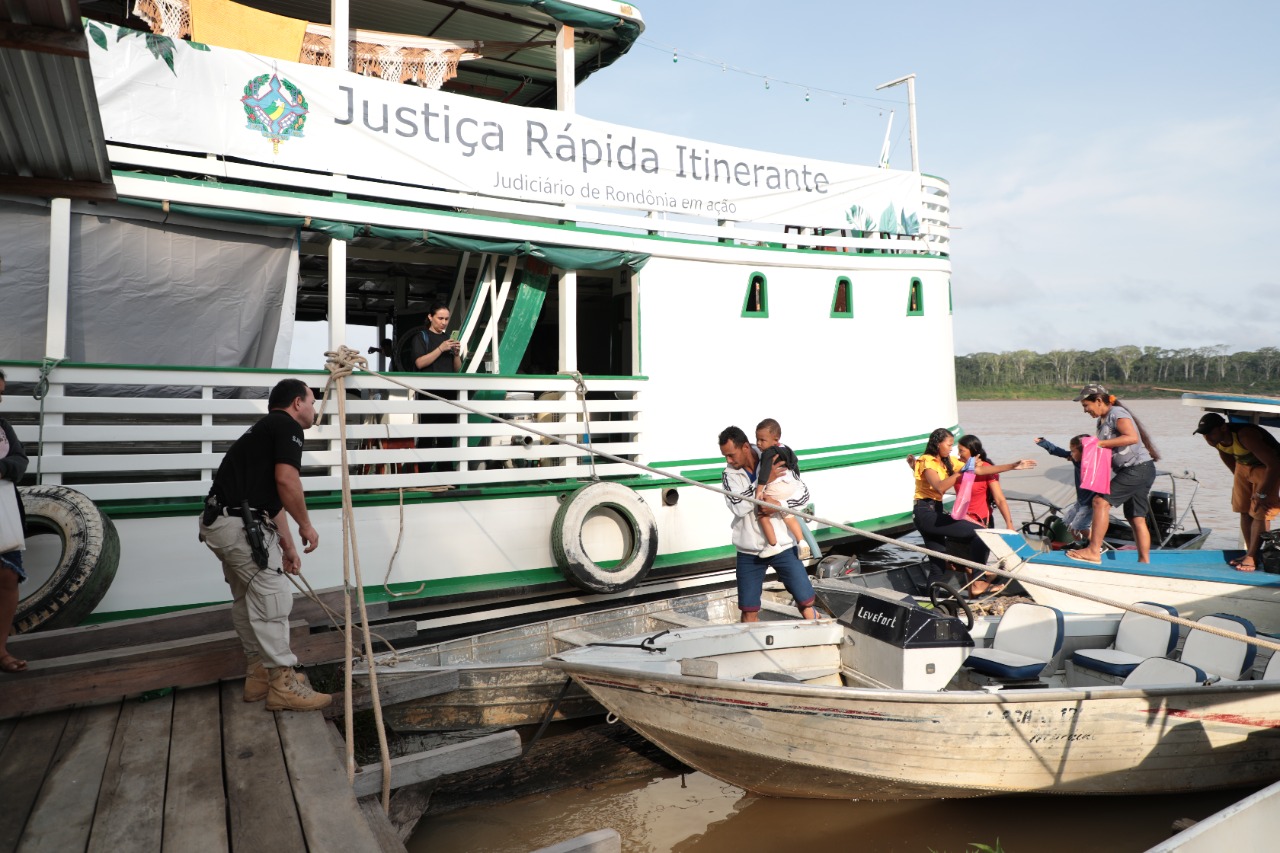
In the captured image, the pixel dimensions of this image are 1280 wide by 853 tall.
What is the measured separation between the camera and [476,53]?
819 centimetres

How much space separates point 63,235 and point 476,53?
151 inches

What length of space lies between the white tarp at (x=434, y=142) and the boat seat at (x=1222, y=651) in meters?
5.01

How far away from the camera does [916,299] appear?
10.1 metres

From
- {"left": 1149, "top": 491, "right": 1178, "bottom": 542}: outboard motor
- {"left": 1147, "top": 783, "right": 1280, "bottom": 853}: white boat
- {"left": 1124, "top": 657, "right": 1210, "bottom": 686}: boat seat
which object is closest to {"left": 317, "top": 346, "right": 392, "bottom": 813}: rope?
{"left": 1147, "top": 783, "right": 1280, "bottom": 853}: white boat

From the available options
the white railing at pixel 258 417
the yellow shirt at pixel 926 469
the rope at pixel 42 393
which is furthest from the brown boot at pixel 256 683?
the yellow shirt at pixel 926 469

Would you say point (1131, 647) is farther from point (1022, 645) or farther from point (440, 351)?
point (440, 351)

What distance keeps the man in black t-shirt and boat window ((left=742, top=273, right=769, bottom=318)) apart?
527cm

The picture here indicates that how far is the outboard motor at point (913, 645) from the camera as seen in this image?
563 cm

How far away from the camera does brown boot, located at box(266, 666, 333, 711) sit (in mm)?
4227

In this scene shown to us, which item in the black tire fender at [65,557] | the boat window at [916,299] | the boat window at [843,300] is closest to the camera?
the black tire fender at [65,557]

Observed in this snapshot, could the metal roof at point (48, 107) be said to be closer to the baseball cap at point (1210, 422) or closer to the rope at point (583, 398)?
the rope at point (583, 398)

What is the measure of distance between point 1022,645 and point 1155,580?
196cm

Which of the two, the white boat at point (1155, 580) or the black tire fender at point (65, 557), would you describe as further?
the white boat at point (1155, 580)

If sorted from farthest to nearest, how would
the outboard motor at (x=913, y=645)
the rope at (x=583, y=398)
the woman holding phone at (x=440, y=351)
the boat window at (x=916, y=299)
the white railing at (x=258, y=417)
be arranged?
the boat window at (x=916, y=299) < the rope at (x=583, y=398) < the woman holding phone at (x=440, y=351) < the white railing at (x=258, y=417) < the outboard motor at (x=913, y=645)
